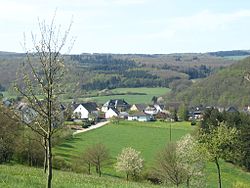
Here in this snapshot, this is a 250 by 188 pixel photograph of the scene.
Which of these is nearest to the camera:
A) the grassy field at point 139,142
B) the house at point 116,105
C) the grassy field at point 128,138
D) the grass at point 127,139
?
the grassy field at point 139,142

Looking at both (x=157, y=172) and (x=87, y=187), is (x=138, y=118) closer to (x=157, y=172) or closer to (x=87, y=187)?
(x=157, y=172)

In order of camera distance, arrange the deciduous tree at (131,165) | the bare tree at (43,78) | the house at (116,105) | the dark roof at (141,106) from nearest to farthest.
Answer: the bare tree at (43,78) → the deciduous tree at (131,165) → the dark roof at (141,106) → the house at (116,105)

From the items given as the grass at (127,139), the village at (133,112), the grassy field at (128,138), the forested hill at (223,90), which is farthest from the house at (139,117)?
the forested hill at (223,90)

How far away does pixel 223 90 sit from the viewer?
156 m

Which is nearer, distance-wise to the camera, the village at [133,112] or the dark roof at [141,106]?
the village at [133,112]

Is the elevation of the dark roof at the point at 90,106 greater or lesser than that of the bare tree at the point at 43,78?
lesser

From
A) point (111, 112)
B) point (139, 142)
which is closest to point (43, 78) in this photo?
point (139, 142)

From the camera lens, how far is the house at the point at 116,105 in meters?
158

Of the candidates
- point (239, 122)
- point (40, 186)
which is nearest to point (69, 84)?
point (40, 186)

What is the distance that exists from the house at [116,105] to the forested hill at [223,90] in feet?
66.4

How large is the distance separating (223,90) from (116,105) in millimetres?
37605

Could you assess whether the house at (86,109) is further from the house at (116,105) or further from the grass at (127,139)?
the grass at (127,139)

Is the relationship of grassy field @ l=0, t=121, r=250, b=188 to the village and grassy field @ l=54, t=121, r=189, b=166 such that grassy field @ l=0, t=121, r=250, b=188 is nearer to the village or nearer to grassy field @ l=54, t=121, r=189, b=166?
grassy field @ l=54, t=121, r=189, b=166

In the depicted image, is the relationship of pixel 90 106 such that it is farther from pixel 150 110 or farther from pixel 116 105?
pixel 150 110
